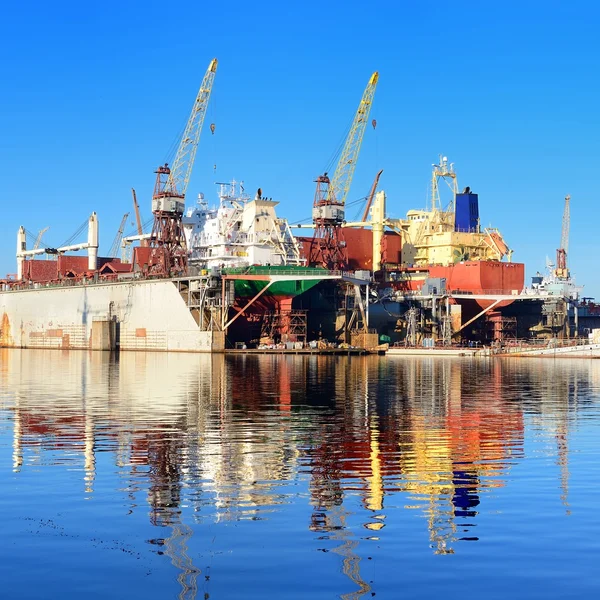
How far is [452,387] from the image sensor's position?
2023 inches

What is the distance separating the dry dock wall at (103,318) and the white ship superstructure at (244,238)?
36.0 feet

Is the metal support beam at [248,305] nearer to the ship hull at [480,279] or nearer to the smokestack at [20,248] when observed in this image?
the ship hull at [480,279]

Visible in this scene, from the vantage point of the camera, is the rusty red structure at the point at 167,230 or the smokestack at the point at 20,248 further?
the smokestack at the point at 20,248

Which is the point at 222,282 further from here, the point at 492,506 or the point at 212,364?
the point at 492,506

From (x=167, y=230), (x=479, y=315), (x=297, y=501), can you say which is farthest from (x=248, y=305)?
(x=297, y=501)

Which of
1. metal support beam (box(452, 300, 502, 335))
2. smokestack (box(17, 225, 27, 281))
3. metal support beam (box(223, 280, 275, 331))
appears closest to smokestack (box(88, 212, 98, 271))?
smokestack (box(17, 225, 27, 281))

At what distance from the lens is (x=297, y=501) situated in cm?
1795

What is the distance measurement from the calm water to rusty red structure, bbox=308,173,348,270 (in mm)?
82436

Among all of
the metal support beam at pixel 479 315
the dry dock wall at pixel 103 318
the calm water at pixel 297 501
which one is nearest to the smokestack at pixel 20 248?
the dry dock wall at pixel 103 318

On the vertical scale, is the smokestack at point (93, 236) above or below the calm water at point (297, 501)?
above

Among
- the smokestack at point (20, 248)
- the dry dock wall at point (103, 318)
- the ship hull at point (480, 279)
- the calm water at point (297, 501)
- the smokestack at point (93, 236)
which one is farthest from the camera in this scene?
the smokestack at point (20, 248)

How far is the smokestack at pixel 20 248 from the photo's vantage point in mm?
151375

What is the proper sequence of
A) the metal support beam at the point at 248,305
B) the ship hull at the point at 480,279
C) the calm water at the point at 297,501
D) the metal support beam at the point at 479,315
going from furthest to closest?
the ship hull at the point at 480,279 → the metal support beam at the point at 479,315 → the metal support beam at the point at 248,305 → the calm water at the point at 297,501

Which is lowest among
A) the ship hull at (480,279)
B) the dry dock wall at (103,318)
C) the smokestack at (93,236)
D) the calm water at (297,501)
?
the calm water at (297,501)
